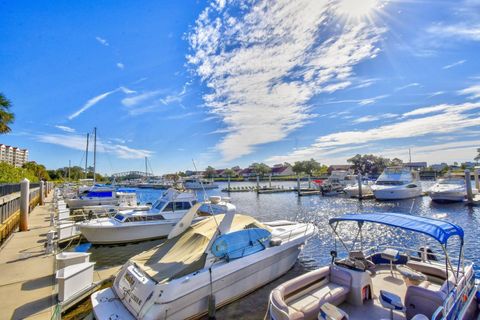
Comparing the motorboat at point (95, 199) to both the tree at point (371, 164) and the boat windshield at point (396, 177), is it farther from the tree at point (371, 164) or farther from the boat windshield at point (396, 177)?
the tree at point (371, 164)

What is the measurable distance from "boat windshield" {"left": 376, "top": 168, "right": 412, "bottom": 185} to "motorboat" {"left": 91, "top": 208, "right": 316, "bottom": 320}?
105 feet

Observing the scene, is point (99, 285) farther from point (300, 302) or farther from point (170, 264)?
point (300, 302)

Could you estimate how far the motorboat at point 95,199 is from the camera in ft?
86.5

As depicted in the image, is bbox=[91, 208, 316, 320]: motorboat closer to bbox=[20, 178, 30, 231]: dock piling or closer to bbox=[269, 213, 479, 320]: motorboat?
bbox=[269, 213, 479, 320]: motorboat

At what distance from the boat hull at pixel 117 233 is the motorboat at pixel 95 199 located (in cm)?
1428

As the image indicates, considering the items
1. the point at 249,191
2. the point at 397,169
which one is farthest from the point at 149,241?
the point at 249,191

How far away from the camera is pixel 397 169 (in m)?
35.9

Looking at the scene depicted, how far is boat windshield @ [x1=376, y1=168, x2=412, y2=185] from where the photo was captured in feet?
111

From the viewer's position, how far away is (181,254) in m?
6.62

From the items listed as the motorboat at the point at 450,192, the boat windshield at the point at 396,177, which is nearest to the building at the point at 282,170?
the boat windshield at the point at 396,177

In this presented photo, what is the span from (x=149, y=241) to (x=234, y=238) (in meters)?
8.97

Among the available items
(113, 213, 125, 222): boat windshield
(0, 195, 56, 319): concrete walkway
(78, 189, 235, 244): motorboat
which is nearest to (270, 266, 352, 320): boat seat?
(0, 195, 56, 319): concrete walkway

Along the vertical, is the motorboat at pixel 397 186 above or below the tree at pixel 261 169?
below

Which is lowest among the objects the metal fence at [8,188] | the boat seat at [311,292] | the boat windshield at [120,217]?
the boat seat at [311,292]
